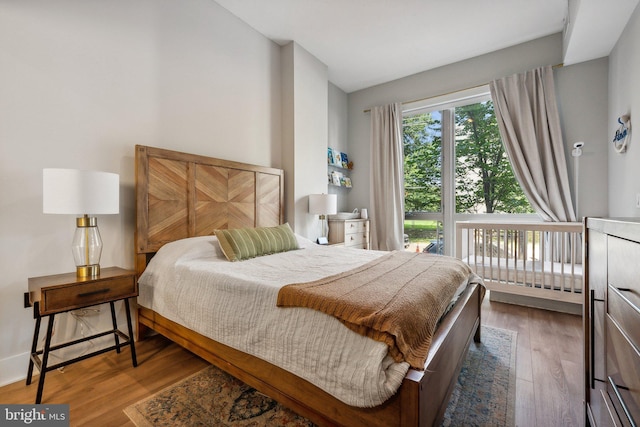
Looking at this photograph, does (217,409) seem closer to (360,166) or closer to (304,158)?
(304,158)

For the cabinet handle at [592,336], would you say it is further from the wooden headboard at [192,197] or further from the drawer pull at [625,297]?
→ the wooden headboard at [192,197]

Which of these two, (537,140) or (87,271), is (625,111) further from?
(87,271)

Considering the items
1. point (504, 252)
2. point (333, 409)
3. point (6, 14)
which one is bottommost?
point (333, 409)

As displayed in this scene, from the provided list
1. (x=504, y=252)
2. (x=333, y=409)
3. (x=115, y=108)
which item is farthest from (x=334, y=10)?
(x=333, y=409)

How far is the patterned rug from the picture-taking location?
1.35 m

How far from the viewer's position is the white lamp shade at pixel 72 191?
→ 60.4 inches

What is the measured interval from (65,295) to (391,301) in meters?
1.72

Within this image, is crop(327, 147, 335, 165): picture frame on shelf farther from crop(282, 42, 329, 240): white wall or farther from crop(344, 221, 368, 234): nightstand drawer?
crop(344, 221, 368, 234): nightstand drawer

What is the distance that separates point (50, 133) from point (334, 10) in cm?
262

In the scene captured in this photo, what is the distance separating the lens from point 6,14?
1.65m

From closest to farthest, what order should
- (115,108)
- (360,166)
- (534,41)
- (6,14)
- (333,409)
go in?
(333,409), (6,14), (115,108), (534,41), (360,166)

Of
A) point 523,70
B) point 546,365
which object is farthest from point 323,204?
point 523,70

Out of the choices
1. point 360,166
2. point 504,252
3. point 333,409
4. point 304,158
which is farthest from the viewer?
point 360,166

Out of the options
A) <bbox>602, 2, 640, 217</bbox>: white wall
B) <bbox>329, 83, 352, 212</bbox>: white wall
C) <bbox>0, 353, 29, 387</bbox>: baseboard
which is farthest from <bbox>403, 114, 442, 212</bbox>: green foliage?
<bbox>0, 353, 29, 387</bbox>: baseboard
